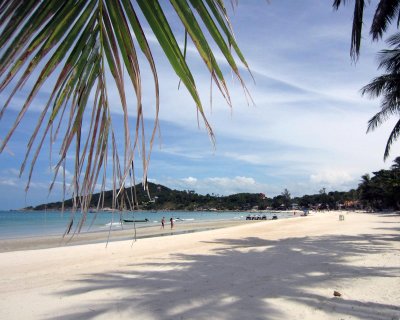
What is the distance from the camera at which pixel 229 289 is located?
21.8 feet

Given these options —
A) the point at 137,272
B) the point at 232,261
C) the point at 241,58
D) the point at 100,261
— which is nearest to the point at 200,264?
the point at 232,261

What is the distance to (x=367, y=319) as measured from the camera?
188 inches

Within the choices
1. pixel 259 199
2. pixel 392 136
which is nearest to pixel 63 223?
pixel 392 136

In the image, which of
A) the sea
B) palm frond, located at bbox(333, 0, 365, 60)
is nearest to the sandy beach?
the sea

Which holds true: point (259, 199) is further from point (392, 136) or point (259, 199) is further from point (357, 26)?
point (357, 26)

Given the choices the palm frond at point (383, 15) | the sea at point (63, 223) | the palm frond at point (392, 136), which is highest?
the palm frond at point (383, 15)

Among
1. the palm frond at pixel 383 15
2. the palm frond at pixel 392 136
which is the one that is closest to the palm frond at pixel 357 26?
the palm frond at pixel 383 15

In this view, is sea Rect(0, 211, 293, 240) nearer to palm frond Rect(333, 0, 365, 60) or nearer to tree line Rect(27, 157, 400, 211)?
tree line Rect(27, 157, 400, 211)

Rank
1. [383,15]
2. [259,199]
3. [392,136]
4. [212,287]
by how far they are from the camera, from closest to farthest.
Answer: [212,287] → [383,15] → [392,136] → [259,199]

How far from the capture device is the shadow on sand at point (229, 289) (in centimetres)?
526

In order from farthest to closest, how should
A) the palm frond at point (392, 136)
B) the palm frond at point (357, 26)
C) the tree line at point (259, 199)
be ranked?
the palm frond at point (392, 136), the palm frond at point (357, 26), the tree line at point (259, 199)

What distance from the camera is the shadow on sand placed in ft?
17.3

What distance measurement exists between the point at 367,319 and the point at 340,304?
72 centimetres

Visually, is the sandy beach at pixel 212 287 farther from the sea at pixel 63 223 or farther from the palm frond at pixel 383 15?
the palm frond at pixel 383 15
